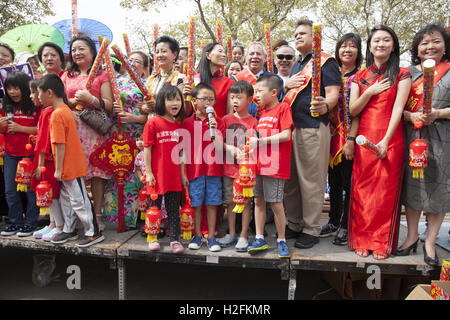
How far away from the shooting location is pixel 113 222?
3.57 meters

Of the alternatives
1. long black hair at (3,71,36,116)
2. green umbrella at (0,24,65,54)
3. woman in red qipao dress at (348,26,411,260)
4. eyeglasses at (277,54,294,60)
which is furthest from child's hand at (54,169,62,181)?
green umbrella at (0,24,65,54)

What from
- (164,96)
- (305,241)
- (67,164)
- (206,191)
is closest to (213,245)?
(206,191)

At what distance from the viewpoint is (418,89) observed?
269 cm

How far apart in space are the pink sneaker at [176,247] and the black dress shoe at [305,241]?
1.04 meters

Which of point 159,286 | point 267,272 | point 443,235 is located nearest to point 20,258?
A: point 159,286

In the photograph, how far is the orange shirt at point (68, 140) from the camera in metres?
2.79

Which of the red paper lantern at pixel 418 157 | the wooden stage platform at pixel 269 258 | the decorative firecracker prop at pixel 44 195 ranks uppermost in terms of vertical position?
the red paper lantern at pixel 418 157

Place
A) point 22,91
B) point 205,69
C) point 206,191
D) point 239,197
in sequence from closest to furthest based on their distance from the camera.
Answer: point 239,197, point 206,191, point 205,69, point 22,91

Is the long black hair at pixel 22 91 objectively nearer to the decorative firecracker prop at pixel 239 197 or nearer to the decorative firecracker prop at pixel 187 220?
the decorative firecracker prop at pixel 187 220

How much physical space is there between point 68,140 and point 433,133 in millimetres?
3181

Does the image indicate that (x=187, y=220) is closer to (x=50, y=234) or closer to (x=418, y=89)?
(x=50, y=234)

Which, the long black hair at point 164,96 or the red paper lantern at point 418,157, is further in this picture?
the long black hair at point 164,96

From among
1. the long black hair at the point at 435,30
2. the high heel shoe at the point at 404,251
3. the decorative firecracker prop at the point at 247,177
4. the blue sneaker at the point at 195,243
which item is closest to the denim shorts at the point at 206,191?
the blue sneaker at the point at 195,243

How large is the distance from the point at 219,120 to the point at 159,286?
198 centimetres
